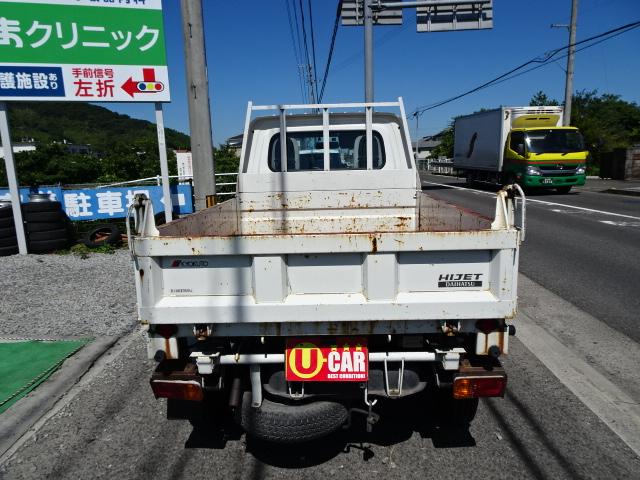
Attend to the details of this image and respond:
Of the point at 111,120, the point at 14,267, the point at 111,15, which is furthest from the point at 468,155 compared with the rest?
the point at 111,120

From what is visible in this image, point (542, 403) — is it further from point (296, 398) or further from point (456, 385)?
point (296, 398)

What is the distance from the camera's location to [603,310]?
204 inches

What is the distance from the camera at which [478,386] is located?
2518 mm

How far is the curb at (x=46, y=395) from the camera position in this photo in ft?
10.2

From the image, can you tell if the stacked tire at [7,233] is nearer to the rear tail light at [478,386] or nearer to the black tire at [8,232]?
the black tire at [8,232]

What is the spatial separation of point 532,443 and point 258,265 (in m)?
2.07

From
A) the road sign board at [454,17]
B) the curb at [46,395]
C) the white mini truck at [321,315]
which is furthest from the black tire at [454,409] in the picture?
the road sign board at [454,17]

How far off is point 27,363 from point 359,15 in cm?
1273

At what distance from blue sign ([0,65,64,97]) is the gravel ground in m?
2.90

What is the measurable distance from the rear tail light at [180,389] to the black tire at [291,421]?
11.6 inches

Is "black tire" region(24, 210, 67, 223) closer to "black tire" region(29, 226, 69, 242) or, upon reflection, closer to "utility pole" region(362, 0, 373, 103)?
"black tire" region(29, 226, 69, 242)

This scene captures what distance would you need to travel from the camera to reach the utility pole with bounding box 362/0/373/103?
41.4 ft

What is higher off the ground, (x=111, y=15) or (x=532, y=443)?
(x=111, y=15)

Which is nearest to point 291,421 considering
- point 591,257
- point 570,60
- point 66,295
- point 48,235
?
point 66,295
